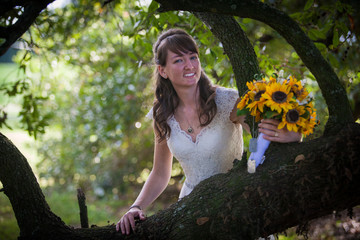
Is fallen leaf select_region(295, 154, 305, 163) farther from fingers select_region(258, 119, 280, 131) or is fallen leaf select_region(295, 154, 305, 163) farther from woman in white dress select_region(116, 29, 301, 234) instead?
woman in white dress select_region(116, 29, 301, 234)

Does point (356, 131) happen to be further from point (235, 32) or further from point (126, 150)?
point (126, 150)

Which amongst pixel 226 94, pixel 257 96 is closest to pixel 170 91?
pixel 226 94

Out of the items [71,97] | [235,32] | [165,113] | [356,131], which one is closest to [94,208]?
[71,97]

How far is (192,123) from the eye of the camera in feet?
9.26

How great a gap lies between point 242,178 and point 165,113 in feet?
4.09

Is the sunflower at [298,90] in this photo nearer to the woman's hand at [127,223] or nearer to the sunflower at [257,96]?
the sunflower at [257,96]

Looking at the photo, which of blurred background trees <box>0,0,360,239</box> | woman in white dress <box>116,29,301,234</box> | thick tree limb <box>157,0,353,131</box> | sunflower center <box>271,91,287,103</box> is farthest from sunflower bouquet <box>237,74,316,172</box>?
blurred background trees <box>0,0,360,239</box>

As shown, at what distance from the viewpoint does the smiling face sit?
2664 mm

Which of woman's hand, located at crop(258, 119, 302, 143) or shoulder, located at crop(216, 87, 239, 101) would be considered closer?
woman's hand, located at crop(258, 119, 302, 143)

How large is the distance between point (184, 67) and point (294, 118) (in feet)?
3.71

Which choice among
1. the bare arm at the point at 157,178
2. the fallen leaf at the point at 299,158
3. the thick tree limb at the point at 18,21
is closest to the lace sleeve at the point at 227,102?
the bare arm at the point at 157,178

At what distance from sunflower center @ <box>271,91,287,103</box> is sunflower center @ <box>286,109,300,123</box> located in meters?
0.07

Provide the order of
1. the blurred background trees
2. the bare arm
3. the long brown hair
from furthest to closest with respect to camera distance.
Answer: the blurred background trees
the long brown hair
the bare arm

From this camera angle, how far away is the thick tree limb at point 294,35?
5.47ft
